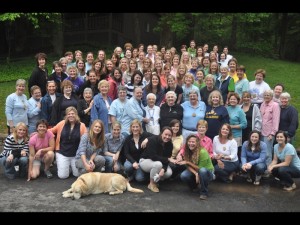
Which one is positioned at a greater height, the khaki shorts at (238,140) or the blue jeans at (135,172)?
the khaki shorts at (238,140)

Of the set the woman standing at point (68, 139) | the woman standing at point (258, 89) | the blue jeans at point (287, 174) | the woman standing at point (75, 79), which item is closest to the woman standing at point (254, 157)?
the blue jeans at point (287, 174)

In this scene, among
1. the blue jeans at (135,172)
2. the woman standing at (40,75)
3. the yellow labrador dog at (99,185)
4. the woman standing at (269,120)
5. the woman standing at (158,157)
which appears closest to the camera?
the yellow labrador dog at (99,185)

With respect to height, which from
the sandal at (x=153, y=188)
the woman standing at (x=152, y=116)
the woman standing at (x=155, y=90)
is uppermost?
the woman standing at (x=155, y=90)

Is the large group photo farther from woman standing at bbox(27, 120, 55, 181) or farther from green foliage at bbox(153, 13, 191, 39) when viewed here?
green foliage at bbox(153, 13, 191, 39)

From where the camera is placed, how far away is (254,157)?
7.33 m

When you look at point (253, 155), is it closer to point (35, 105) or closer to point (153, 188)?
point (153, 188)

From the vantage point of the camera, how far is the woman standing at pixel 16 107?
7738mm

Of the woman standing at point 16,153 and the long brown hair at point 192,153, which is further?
the woman standing at point 16,153

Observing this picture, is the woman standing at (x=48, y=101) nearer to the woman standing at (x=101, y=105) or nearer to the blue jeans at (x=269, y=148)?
the woman standing at (x=101, y=105)

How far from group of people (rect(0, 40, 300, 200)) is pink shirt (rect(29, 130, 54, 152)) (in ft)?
0.07

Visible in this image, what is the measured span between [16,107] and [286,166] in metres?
5.62

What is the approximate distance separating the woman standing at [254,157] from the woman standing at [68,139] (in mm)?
3270

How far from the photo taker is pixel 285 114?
7.79m

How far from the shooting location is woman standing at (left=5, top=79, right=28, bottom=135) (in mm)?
7738
